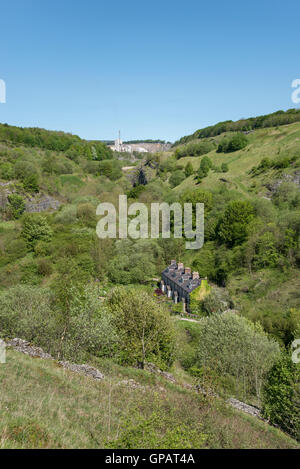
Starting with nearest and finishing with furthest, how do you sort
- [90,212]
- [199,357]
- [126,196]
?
[199,357] → [90,212] → [126,196]

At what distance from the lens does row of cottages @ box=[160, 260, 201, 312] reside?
40.7 meters

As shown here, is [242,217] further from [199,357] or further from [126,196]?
[126,196]

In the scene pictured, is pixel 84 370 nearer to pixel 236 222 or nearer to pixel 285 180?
pixel 236 222

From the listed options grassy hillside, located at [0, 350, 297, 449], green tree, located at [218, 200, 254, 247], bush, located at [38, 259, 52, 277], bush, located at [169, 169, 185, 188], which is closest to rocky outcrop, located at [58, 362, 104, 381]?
grassy hillside, located at [0, 350, 297, 449]

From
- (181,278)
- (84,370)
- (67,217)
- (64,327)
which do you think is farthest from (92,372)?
(67,217)

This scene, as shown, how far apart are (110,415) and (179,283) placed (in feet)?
110

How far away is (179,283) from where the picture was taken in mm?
42812

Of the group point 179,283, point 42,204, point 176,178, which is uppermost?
point 176,178

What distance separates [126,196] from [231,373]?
57.1 metres

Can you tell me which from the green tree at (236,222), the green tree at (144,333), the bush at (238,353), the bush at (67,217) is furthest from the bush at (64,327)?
the bush at (67,217)

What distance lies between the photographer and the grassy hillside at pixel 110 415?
6.50 metres

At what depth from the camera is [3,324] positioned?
21.2 meters

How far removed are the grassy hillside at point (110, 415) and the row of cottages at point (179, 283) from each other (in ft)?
81.3
